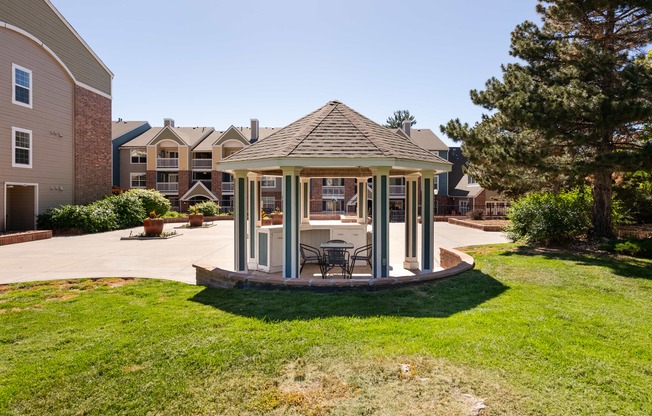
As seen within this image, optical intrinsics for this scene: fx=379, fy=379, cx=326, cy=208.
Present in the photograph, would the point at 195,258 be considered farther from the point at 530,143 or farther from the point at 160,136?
the point at 160,136

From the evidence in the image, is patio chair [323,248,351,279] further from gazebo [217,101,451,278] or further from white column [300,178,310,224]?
white column [300,178,310,224]

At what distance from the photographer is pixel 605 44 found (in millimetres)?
12906

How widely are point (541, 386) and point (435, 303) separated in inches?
109

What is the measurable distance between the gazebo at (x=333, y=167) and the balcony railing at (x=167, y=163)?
34.2 m

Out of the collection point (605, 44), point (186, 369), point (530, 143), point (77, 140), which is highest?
point (605, 44)

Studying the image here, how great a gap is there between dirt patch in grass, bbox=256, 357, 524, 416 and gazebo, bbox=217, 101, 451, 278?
361cm

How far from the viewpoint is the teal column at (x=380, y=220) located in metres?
7.64

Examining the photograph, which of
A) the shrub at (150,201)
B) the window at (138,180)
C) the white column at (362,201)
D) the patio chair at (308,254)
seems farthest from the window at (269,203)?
the patio chair at (308,254)

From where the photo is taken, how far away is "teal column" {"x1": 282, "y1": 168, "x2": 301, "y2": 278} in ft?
24.9

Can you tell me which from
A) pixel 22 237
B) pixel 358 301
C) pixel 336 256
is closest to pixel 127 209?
pixel 22 237

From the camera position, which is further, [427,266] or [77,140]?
[77,140]

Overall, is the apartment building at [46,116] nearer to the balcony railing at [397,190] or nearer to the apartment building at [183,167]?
the apartment building at [183,167]

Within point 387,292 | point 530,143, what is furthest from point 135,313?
point 530,143

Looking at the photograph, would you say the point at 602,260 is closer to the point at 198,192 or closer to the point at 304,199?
the point at 304,199
